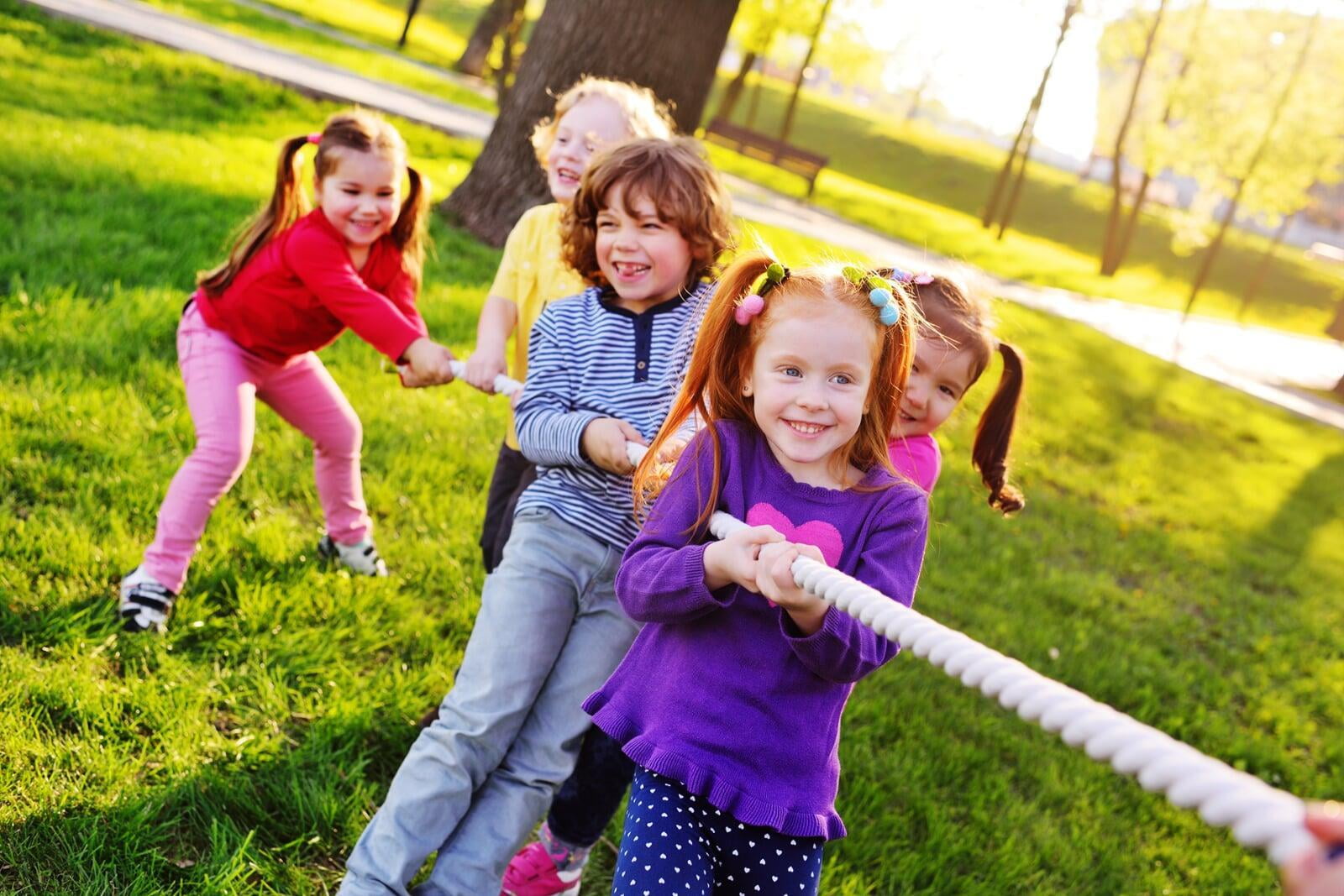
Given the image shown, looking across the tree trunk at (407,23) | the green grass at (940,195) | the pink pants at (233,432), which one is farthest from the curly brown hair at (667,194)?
the tree trunk at (407,23)

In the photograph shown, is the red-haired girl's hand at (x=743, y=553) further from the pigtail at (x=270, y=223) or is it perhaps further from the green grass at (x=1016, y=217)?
the green grass at (x=1016, y=217)

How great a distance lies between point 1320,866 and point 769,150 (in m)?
A: 24.6

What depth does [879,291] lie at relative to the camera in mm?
1911

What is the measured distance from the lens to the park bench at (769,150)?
75.3 ft

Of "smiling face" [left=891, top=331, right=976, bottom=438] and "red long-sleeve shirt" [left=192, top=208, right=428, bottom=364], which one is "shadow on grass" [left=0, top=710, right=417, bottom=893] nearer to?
"red long-sleeve shirt" [left=192, top=208, right=428, bottom=364]

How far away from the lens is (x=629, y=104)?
3279mm

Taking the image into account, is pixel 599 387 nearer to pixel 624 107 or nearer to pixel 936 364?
pixel 936 364

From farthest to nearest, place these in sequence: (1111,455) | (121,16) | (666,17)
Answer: (121,16) → (1111,455) → (666,17)

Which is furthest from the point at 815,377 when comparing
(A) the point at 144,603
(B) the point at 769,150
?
(B) the point at 769,150

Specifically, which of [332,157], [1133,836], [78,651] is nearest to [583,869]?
[78,651]

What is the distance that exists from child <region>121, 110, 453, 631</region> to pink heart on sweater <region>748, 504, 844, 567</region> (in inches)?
54.5

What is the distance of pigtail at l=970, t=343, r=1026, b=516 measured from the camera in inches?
104

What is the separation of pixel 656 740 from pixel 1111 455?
755cm

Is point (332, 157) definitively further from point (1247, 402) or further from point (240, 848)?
point (1247, 402)
